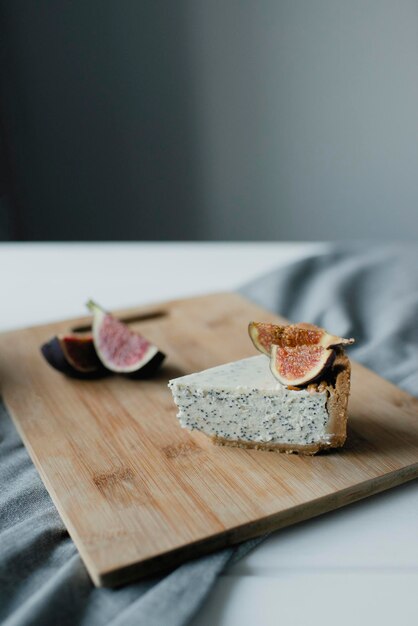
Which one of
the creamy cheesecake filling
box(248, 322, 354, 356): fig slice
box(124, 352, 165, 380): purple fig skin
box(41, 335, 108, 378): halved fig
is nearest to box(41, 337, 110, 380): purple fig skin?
box(41, 335, 108, 378): halved fig

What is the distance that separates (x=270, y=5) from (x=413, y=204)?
1.98 metres

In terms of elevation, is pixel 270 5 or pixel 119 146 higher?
pixel 270 5

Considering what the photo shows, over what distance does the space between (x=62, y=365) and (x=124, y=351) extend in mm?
215

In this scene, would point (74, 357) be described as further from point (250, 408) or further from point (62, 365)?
point (250, 408)

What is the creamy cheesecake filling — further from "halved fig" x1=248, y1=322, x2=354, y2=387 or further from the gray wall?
the gray wall

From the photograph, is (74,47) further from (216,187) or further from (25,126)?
(216,187)

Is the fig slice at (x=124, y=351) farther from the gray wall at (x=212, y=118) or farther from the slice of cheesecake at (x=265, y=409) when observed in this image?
the gray wall at (x=212, y=118)

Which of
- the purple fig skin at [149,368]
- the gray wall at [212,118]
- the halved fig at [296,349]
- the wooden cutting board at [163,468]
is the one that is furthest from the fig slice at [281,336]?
the gray wall at [212,118]

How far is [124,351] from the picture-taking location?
249 centimetres

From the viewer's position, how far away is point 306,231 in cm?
636

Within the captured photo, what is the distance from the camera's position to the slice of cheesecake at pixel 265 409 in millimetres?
1896

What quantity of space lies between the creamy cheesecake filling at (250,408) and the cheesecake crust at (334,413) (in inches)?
0.5

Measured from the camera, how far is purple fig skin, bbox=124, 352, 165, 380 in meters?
2.40

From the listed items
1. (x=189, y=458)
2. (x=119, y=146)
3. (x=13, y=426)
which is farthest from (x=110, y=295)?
(x=119, y=146)
